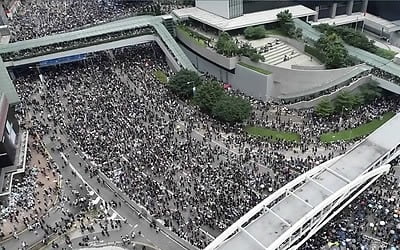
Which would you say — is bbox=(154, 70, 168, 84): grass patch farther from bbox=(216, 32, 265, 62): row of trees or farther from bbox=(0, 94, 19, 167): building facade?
bbox=(0, 94, 19, 167): building facade

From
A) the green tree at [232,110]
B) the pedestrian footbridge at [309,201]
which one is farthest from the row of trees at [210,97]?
the pedestrian footbridge at [309,201]

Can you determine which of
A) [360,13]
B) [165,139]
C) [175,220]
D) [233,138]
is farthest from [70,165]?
[360,13]

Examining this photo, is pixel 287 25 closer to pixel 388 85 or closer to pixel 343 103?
pixel 388 85

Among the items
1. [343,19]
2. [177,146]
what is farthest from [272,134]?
[343,19]

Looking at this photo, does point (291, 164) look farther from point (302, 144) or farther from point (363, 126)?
point (363, 126)

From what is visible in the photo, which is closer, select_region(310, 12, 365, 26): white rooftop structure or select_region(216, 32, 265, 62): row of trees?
select_region(216, 32, 265, 62): row of trees

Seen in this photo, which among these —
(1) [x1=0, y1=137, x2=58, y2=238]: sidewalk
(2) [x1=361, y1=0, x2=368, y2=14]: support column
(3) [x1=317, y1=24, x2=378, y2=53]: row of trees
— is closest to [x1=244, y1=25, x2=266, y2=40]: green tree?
(3) [x1=317, y1=24, x2=378, y2=53]: row of trees
